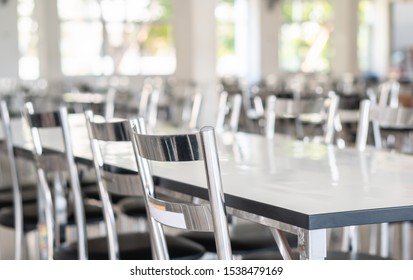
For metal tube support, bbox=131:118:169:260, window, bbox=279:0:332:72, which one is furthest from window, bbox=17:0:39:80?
metal tube support, bbox=131:118:169:260

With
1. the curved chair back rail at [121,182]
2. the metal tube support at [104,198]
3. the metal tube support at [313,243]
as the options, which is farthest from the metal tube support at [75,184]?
the metal tube support at [313,243]

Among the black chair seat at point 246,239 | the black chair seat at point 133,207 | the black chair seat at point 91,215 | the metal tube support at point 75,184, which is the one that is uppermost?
the metal tube support at point 75,184

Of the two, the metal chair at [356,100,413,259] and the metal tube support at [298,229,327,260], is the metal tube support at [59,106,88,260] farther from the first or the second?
the metal tube support at [298,229,327,260]

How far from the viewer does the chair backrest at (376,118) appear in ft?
10.3

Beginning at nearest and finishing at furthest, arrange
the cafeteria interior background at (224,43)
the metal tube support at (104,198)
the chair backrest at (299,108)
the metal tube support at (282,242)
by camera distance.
→ the metal tube support at (282,242), the metal tube support at (104,198), the chair backrest at (299,108), the cafeteria interior background at (224,43)

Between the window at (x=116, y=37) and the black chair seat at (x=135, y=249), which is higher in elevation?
the window at (x=116, y=37)

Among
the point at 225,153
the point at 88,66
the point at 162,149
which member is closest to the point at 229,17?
the point at 88,66

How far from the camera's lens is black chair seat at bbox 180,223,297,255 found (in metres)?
2.72

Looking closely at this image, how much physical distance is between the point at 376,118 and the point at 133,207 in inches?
43.9

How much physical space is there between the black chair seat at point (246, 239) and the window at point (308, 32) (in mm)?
13782

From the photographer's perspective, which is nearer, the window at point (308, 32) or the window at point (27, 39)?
the window at point (27, 39)

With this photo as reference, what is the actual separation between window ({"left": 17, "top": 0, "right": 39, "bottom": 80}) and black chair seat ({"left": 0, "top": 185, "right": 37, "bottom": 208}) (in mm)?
9894

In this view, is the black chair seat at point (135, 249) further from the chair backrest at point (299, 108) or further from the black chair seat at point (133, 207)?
the chair backrest at point (299, 108)


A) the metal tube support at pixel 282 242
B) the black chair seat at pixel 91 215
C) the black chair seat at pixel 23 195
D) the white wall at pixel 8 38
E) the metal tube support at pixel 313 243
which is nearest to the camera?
the metal tube support at pixel 313 243
